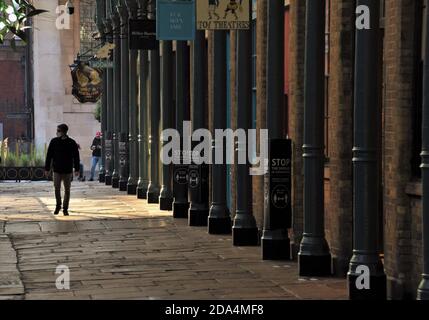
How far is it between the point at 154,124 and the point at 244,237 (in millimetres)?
9913

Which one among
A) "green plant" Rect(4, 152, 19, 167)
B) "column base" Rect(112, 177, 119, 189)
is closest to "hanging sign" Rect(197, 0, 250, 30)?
"column base" Rect(112, 177, 119, 189)

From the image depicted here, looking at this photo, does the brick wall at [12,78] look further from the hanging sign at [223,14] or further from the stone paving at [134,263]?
the hanging sign at [223,14]

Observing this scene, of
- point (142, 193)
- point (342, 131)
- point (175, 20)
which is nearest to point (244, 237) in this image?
point (342, 131)

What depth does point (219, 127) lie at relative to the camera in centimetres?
1725

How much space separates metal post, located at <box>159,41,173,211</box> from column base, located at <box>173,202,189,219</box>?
2201 millimetres

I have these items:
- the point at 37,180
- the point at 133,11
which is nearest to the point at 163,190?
the point at 133,11

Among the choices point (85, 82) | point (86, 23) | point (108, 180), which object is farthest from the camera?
point (86, 23)

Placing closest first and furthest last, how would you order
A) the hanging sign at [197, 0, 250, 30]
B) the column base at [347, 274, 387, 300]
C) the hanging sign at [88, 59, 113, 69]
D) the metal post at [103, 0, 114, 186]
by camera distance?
the column base at [347, 274, 387, 300]
the hanging sign at [197, 0, 250, 30]
the hanging sign at [88, 59, 113, 69]
the metal post at [103, 0, 114, 186]

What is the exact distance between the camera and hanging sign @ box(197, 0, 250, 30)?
1509 centimetres

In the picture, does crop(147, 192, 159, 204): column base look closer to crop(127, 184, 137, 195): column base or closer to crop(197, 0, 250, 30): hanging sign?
crop(127, 184, 137, 195): column base

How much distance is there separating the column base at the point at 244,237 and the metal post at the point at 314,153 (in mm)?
3316

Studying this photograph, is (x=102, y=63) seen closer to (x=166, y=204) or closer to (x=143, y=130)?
(x=143, y=130)

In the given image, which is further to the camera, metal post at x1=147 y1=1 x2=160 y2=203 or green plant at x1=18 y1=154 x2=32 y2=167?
green plant at x1=18 y1=154 x2=32 y2=167

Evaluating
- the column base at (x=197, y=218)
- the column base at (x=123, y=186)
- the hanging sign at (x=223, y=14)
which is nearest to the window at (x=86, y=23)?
the column base at (x=123, y=186)
